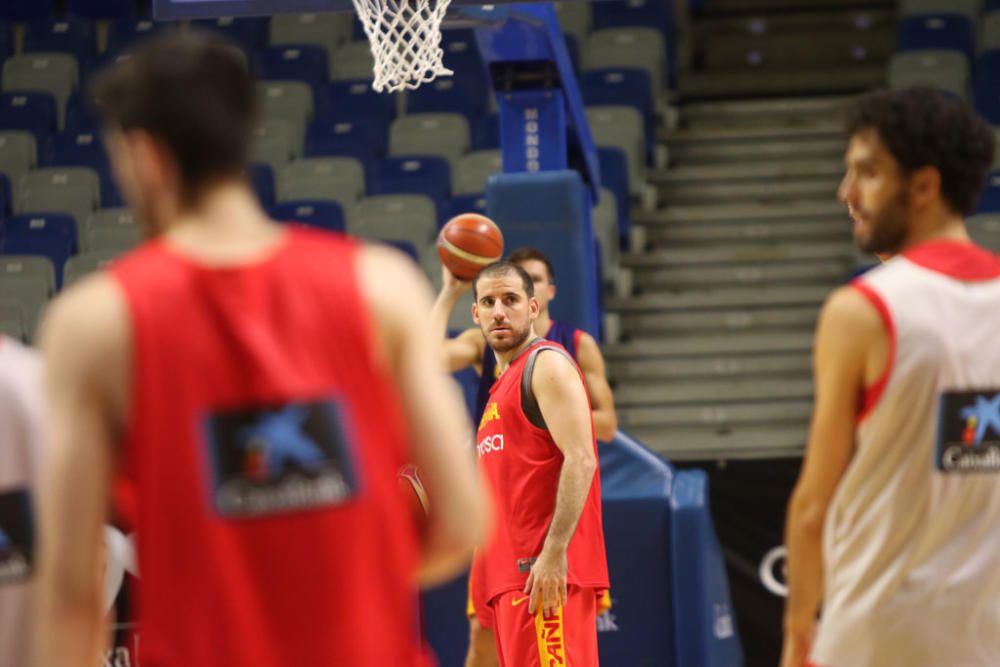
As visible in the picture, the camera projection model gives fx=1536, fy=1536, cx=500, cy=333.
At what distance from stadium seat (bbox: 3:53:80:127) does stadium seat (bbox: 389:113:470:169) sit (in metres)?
3.21

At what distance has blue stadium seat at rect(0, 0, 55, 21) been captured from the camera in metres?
15.4

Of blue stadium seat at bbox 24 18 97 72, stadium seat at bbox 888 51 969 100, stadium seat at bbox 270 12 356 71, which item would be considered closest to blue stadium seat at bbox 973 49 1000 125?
stadium seat at bbox 888 51 969 100

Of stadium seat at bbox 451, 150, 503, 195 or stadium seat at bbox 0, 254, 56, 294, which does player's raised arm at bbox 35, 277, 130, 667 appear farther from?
stadium seat at bbox 451, 150, 503, 195

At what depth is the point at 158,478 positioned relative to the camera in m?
2.06

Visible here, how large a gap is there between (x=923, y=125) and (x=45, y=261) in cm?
970

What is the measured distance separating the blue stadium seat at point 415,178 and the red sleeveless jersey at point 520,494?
682 centimetres

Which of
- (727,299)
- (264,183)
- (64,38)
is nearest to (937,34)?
(727,299)

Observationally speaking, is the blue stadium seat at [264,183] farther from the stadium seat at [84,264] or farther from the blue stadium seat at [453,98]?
the blue stadium seat at [453,98]

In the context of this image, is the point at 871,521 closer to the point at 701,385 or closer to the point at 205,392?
the point at 205,392

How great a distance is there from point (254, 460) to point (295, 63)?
41.2ft

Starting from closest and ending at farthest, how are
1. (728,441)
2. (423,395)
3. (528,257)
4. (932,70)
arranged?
(423,395), (528,257), (728,441), (932,70)

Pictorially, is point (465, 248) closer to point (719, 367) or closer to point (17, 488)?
point (17, 488)

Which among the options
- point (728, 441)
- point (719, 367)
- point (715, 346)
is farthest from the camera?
point (715, 346)

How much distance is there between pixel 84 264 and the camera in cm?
1148
